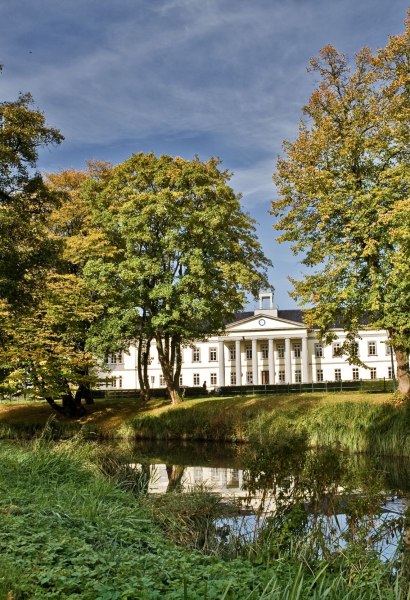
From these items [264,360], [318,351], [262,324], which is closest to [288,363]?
[264,360]

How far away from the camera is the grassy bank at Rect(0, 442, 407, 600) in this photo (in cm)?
489

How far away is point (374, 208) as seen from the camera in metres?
23.7

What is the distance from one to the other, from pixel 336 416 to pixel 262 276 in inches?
470

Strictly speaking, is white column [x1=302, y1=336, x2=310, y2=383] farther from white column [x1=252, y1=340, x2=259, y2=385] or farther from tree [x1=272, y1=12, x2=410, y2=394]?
tree [x1=272, y1=12, x2=410, y2=394]

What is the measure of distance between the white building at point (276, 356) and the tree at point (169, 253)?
4032 cm

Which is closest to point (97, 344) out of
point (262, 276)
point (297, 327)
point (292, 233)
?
point (262, 276)

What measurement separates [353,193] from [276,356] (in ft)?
175

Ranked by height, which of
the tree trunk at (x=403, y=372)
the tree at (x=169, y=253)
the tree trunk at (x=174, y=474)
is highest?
the tree at (x=169, y=253)

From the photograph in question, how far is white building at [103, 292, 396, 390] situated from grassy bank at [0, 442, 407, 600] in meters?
64.8

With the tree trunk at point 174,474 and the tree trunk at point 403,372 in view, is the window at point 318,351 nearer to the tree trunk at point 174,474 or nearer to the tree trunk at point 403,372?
the tree trunk at point 403,372

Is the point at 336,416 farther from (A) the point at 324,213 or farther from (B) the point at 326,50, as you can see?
(B) the point at 326,50

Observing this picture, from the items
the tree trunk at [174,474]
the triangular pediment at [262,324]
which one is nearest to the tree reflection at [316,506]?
the tree trunk at [174,474]

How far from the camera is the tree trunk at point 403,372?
24141 mm

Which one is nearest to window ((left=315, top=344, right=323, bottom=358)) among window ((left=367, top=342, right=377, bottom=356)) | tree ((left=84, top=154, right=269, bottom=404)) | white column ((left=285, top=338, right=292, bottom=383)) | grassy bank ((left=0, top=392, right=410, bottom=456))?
white column ((left=285, top=338, right=292, bottom=383))
